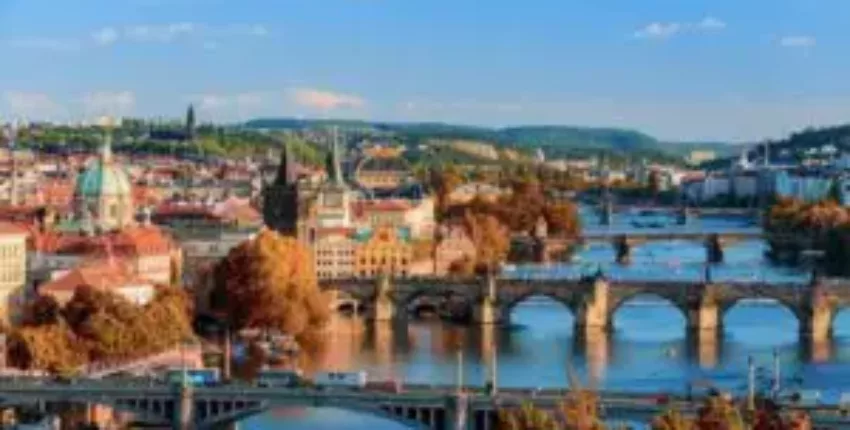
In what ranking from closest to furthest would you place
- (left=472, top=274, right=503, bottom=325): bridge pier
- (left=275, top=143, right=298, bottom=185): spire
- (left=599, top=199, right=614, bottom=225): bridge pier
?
(left=472, top=274, right=503, bottom=325): bridge pier
(left=275, top=143, right=298, bottom=185): spire
(left=599, top=199, right=614, bottom=225): bridge pier

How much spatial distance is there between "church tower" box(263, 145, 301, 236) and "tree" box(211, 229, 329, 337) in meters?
8.04

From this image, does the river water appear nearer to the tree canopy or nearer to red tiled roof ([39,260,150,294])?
the tree canopy

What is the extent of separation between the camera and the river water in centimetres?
3344

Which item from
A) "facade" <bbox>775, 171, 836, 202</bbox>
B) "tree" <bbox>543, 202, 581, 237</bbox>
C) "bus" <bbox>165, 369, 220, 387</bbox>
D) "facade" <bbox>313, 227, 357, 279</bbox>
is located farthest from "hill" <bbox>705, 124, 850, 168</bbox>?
"bus" <bbox>165, 369, 220, 387</bbox>

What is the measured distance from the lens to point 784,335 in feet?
138

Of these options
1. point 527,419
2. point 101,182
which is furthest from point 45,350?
point 101,182

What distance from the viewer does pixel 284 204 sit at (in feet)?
170

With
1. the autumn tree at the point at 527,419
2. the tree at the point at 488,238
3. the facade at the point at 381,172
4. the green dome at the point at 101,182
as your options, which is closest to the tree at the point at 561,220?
the tree at the point at 488,238

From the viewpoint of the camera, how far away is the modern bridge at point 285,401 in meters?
26.5

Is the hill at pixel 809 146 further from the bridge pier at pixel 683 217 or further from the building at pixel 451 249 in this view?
the building at pixel 451 249

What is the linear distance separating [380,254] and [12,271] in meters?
14.7

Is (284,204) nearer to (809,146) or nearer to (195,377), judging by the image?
(195,377)

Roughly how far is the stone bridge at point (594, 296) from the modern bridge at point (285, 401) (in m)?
15.6

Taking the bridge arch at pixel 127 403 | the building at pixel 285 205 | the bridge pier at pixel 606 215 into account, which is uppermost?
the building at pixel 285 205
